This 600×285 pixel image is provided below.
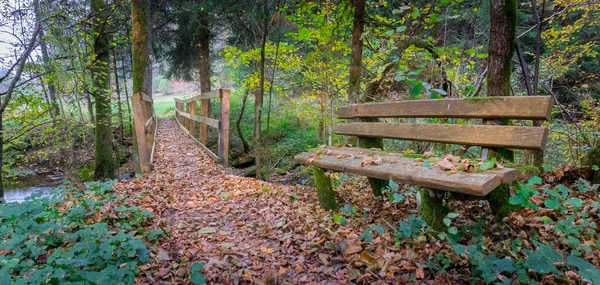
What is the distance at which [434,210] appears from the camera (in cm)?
219

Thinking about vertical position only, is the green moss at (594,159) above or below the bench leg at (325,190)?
above

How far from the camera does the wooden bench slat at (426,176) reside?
1.63 meters

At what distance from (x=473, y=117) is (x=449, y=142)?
0.85ft

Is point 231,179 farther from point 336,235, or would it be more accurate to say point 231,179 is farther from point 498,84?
point 498,84

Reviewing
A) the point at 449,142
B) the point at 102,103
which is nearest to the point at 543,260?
the point at 449,142

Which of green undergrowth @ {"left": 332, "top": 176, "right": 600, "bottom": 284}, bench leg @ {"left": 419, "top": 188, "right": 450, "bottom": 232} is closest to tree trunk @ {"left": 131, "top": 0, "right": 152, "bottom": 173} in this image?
green undergrowth @ {"left": 332, "top": 176, "right": 600, "bottom": 284}

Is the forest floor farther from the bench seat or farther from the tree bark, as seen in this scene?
the tree bark

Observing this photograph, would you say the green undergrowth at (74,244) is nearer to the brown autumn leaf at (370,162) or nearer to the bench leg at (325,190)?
the bench leg at (325,190)

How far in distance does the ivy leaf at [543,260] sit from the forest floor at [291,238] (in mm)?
361

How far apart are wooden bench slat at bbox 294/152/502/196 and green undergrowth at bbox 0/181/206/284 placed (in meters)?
1.68

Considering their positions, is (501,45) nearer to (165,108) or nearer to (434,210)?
(434,210)

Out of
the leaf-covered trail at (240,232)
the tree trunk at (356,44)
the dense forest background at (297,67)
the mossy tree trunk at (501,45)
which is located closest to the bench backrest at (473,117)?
the dense forest background at (297,67)

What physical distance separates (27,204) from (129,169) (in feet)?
28.2

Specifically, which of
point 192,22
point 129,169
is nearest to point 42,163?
point 129,169
